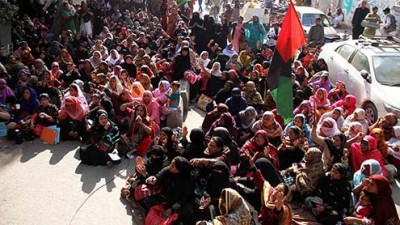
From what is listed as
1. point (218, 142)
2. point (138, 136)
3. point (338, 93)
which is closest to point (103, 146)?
point (138, 136)

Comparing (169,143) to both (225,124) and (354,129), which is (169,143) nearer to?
(225,124)

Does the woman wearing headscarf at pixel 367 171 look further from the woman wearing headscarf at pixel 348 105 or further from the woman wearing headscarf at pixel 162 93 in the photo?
the woman wearing headscarf at pixel 162 93

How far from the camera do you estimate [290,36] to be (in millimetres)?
6676

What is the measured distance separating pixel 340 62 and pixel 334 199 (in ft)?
18.1

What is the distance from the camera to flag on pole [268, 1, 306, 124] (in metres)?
6.65

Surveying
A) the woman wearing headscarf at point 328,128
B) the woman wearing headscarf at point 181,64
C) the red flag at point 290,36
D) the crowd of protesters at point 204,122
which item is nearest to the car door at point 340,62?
the crowd of protesters at point 204,122

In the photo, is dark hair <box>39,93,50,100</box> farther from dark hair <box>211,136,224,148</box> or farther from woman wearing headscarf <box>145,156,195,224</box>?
dark hair <box>211,136,224,148</box>

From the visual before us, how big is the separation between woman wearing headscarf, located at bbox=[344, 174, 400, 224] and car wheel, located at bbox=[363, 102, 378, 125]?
144 inches

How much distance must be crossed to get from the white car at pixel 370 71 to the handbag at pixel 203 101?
9.59 ft

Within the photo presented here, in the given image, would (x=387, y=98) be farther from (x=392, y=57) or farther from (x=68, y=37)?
(x=68, y=37)

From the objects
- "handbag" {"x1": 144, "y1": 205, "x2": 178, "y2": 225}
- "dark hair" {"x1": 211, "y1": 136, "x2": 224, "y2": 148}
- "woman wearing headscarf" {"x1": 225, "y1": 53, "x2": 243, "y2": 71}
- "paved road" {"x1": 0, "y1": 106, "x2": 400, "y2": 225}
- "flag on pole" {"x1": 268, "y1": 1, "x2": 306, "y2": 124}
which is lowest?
"paved road" {"x1": 0, "y1": 106, "x2": 400, "y2": 225}

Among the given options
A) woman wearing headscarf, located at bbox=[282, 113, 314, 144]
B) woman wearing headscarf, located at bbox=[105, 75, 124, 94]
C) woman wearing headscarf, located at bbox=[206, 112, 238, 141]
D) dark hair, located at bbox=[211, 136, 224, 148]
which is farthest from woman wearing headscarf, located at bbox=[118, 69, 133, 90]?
dark hair, located at bbox=[211, 136, 224, 148]

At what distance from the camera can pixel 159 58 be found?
1166 centimetres

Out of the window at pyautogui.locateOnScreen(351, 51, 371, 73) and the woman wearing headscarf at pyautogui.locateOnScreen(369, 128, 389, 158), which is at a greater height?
the window at pyautogui.locateOnScreen(351, 51, 371, 73)
